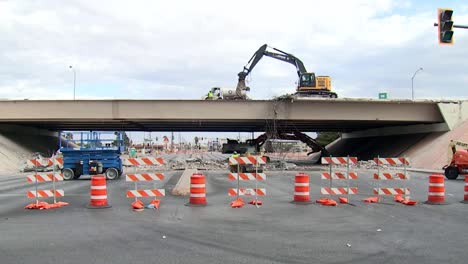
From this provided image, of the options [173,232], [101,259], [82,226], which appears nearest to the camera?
[101,259]

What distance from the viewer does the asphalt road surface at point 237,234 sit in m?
8.16

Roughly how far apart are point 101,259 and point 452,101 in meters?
46.0

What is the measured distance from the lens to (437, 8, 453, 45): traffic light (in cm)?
1919

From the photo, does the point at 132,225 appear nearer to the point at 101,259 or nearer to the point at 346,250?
the point at 101,259

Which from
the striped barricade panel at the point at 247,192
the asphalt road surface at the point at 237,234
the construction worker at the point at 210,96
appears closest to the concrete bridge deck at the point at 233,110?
the construction worker at the point at 210,96

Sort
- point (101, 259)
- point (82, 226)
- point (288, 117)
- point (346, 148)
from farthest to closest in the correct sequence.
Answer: point (346, 148) < point (288, 117) < point (82, 226) < point (101, 259)

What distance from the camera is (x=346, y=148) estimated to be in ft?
224

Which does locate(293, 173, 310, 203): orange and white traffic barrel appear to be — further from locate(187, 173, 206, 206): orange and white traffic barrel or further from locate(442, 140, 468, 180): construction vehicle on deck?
locate(442, 140, 468, 180): construction vehicle on deck

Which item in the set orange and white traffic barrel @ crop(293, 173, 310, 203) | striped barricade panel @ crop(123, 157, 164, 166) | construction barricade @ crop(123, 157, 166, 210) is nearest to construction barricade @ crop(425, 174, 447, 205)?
orange and white traffic barrel @ crop(293, 173, 310, 203)

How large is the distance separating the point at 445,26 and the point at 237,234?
13.9 meters

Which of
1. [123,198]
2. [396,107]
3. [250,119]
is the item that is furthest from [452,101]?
[123,198]

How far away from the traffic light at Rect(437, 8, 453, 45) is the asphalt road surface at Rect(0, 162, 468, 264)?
7.17m

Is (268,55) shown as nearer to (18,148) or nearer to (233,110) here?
(233,110)

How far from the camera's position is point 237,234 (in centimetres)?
1021
